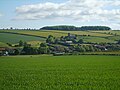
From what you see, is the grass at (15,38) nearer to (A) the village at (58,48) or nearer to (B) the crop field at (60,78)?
(A) the village at (58,48)

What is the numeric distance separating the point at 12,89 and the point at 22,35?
13140 cm

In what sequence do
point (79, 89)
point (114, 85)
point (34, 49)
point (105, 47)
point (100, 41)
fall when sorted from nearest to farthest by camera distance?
point (79, 89), point (114, 85), point (34, 49), point (105, 47), point (100, 41)

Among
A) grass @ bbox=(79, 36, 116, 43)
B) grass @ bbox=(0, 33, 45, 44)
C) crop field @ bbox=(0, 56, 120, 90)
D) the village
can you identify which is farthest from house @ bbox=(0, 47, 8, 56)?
crop field @ bbox=(0, 56, 120, 90)

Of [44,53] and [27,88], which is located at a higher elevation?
[27,88]

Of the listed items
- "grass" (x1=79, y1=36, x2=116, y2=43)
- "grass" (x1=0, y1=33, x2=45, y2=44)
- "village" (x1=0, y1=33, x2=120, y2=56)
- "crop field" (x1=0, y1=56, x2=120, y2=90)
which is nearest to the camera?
"crop field" (x1=0, y1=56, x2=120, y2=90)

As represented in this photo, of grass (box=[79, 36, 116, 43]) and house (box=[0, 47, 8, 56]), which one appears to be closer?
house (box=[0, 47, 8, 56])

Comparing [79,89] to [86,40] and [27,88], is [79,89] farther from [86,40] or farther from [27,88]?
[86,40]

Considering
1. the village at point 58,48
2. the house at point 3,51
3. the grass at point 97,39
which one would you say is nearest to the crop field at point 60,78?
the village at point 58,48

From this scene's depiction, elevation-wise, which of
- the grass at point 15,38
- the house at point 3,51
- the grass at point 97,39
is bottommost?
the house at point 3,51

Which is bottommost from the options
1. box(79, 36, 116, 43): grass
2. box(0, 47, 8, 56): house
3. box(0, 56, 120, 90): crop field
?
box(0, 47, 8, 56): house

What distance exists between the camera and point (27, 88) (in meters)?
20.2

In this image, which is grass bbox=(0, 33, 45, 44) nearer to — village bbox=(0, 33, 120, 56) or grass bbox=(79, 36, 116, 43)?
village bbox=(0, 33, 120, 56)

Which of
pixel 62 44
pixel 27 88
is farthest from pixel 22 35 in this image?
pixel 27 88

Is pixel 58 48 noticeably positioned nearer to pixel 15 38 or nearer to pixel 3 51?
pixel 3 51
